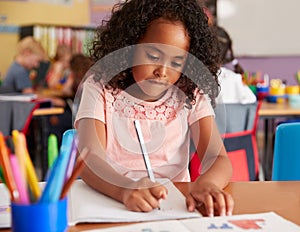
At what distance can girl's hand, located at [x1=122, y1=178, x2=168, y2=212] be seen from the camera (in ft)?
2.88

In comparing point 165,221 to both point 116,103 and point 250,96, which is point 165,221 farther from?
point 250,96

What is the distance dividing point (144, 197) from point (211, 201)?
0.11 m

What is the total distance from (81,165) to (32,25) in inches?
210

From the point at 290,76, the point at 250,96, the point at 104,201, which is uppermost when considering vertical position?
the point at 104,201

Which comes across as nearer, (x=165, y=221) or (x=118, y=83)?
(x=165, y=221)

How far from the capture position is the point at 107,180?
1023mm

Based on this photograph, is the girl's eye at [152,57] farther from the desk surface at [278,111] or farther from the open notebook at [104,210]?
the desk surface at [278,111]

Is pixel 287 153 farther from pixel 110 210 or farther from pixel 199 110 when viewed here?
pixel 110 210

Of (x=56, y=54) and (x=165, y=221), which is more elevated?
(x=165, y=221)

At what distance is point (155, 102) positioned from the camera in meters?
1.29

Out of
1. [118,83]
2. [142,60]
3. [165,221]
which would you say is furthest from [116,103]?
[165,221]

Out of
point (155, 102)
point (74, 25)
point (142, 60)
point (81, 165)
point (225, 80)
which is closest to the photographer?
point (81, 165)

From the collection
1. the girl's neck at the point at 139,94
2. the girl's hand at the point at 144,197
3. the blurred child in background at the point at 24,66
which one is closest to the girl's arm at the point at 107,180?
the girl's hand at the point at 144,197

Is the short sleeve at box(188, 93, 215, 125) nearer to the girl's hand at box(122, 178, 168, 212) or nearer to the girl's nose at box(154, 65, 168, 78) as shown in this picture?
the girl's nose at box(154, 65, 168, 78)
